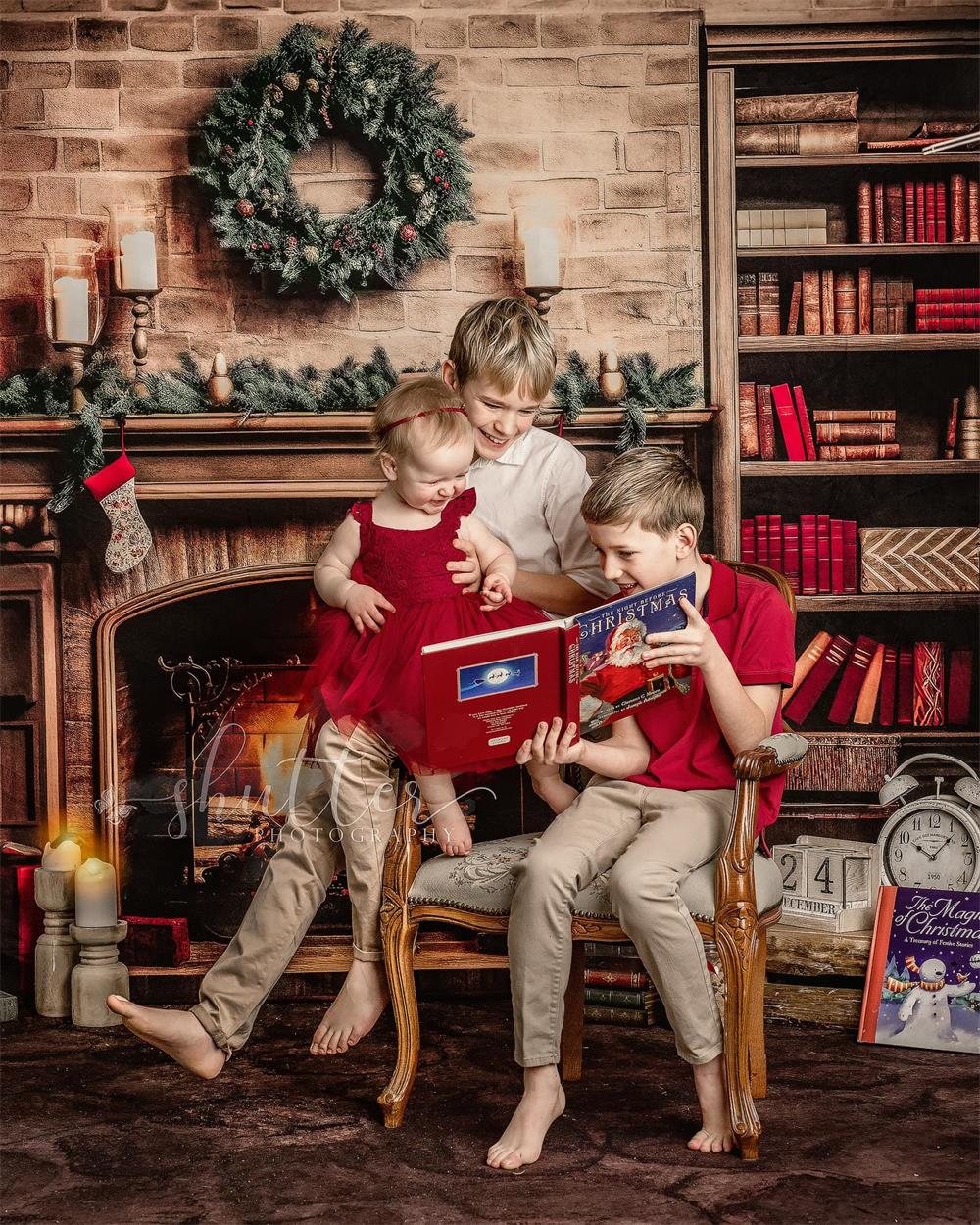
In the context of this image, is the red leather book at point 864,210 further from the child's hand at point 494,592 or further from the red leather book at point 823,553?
the child's hand at point 494,592

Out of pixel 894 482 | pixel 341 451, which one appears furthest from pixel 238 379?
pixel 894 482

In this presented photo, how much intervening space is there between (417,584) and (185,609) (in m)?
1.04

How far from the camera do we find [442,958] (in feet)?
9.83

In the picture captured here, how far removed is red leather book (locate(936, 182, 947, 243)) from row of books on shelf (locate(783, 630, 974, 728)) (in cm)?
102

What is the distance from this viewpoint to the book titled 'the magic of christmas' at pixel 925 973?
2.71 meters

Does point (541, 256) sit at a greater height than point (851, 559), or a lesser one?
greater

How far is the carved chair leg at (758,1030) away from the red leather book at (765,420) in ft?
4.45

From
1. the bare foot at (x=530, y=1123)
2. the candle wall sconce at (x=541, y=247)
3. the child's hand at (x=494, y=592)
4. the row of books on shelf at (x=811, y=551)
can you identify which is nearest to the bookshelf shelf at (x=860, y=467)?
the row of books on shelf at (x=811, y=551)

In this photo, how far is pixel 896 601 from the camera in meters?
3.24

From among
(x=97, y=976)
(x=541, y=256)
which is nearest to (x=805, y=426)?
(x=541, y=256)

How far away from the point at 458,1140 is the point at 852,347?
2.08 meters

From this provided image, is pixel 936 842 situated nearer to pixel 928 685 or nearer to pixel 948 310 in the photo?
pixel 928 685

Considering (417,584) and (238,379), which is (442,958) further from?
(238,379)

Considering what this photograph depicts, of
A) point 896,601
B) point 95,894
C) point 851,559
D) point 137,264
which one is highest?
point 137,264
